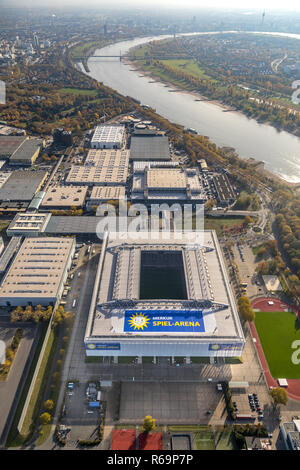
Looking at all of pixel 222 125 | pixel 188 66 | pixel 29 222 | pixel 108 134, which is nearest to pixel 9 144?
pixel 108 134

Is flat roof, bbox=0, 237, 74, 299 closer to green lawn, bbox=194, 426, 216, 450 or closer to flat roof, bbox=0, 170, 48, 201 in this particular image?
flat roof, bbox=0, 170, 48, 201

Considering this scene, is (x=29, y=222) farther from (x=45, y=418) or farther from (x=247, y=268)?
(x=247, y=268)

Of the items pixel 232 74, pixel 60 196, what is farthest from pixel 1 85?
pixel 232 74

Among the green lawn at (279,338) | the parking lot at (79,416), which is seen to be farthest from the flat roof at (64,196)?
the green lawn at (279,338)

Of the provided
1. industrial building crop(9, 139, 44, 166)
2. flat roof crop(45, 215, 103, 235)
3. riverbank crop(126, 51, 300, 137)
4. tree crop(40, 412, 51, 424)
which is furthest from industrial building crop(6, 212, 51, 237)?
riverbank crop(126, 51, 300, 137)

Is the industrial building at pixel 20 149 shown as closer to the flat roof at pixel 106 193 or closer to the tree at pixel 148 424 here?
the flat roof at pixel 106 193

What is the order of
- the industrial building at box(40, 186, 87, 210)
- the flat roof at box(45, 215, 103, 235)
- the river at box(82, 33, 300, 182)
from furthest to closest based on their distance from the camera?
the river at box(82, 33, 300, 182)
the industrial building at box(40, 186, 87, 210)
the flat roof at box(45, 215, 103, 235)

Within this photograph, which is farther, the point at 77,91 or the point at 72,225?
the point at 77,91
